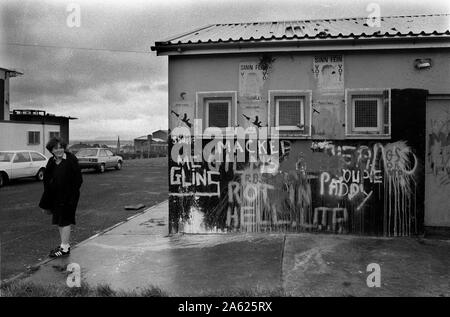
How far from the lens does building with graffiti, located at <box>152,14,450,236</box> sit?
6.57m

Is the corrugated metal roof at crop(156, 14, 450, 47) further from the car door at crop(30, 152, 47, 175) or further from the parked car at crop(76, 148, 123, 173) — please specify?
the parked car at crop(76, 148, 123, 173)

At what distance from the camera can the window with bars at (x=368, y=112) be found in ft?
21.7

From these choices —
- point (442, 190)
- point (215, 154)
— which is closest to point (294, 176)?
point (215, 154)

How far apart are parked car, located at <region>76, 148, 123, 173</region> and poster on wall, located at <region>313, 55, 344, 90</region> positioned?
61.8 ft

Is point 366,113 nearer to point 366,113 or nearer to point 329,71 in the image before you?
point 366,113

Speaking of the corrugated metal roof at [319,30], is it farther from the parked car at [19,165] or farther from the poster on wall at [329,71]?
the parked car at [19,165]

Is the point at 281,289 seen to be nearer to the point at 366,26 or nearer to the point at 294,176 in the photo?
the point at 294,176

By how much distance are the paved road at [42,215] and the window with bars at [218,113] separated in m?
3.63

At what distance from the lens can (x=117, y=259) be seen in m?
5.79

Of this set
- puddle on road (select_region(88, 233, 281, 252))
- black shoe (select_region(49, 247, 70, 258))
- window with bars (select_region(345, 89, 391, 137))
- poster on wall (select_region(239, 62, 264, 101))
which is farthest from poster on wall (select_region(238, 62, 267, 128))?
black shoe (select_region(49, 247, 70, 258))

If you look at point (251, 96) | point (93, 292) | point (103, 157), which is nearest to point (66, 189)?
point (93, 292)

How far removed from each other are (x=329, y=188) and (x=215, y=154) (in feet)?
7.28

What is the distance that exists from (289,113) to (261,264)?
9.75ft

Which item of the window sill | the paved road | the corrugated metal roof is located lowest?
the paved road
